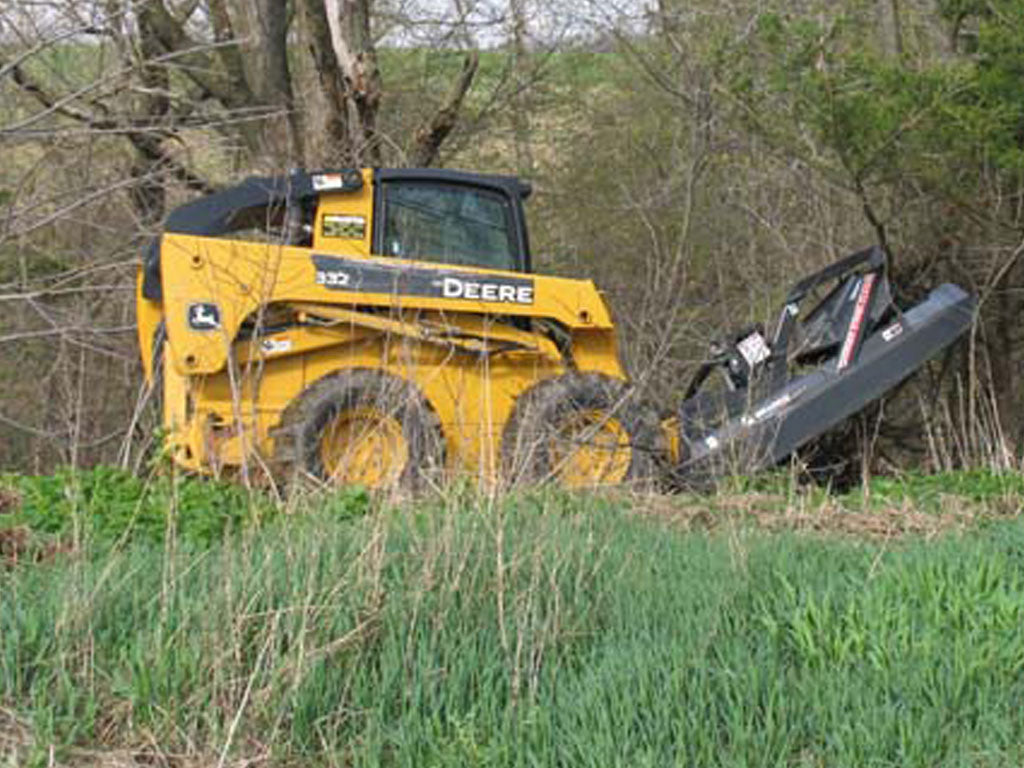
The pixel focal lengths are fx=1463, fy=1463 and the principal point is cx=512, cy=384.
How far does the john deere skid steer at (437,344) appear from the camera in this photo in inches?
352

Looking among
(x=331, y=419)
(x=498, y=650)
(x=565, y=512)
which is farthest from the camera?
(x=331, y=419)

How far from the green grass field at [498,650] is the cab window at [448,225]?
4157 mm

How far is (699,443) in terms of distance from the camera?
10047 millimetres

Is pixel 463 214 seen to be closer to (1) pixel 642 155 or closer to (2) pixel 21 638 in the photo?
(2) pixel 21 638

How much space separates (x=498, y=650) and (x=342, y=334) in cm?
502

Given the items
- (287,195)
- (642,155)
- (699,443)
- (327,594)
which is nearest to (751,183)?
(642,155)

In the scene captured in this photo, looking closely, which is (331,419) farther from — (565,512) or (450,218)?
(565,512)

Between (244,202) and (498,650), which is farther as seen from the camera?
(244,202)

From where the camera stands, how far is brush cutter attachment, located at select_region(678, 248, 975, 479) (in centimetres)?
985

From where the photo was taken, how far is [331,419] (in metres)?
9.12

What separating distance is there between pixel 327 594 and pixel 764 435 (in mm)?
5459

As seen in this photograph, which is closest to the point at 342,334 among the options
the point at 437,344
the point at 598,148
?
the point at 437,344

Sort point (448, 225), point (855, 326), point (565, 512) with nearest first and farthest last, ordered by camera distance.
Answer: point (565, 512), point (448, 225), point (855, 326)

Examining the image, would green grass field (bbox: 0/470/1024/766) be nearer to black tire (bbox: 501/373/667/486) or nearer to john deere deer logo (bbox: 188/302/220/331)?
john deere deer logo (bbox: 188/302/220/331)
